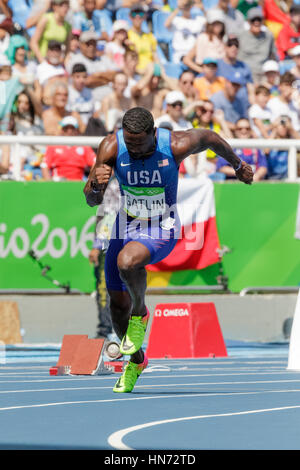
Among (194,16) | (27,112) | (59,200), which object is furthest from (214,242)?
(194,16)

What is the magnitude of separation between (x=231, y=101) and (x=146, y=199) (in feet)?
34.1

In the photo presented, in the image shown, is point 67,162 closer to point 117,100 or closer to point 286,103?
point 117,100

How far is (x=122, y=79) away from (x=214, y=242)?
11.4 ft

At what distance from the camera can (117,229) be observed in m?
9.23

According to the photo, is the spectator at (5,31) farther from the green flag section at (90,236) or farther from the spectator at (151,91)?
the green flag section at (90,236)

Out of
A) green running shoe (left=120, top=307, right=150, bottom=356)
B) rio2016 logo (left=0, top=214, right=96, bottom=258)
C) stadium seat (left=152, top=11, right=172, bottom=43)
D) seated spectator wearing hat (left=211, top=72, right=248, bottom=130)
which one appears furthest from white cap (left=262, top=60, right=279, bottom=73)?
green running shoe (left=120, top=307, right=150, bottom=356)

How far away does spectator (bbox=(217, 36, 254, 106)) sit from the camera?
19816 mm

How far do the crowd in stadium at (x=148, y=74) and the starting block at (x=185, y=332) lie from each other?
3.36m

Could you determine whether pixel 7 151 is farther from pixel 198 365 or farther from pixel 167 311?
pixel 198 365

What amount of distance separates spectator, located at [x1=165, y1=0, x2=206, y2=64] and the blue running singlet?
12012 mm

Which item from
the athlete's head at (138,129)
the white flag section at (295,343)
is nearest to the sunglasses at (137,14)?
the white flag section at (295,343)

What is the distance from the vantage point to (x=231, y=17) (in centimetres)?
2144

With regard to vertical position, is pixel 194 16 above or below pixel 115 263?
above

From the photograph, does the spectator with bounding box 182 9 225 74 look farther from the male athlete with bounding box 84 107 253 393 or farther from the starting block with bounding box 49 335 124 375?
the male athlete with bounding box 84 107 253 393
